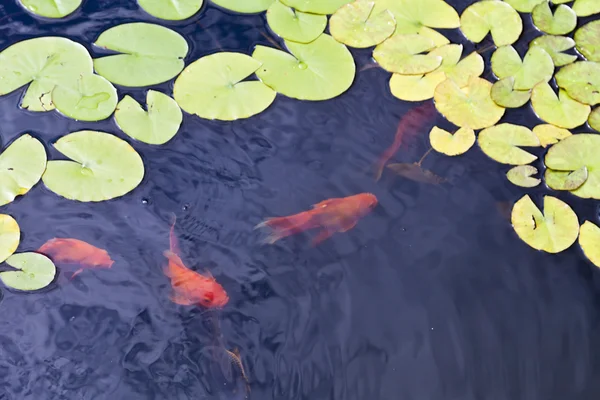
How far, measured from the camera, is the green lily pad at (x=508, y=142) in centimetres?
219

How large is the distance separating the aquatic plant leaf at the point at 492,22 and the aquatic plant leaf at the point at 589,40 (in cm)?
24

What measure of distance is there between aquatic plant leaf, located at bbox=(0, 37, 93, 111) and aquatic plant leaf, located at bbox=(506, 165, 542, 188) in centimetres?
160

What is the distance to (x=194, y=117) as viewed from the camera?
2.22m

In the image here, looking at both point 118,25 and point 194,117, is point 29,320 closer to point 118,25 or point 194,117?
point 194,117

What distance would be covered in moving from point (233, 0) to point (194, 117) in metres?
0.57

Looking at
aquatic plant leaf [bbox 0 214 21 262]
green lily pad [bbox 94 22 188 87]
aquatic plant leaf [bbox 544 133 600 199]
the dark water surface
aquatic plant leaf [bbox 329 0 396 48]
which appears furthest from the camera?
aquatic plant leaf [bbox 329 0 396 48]

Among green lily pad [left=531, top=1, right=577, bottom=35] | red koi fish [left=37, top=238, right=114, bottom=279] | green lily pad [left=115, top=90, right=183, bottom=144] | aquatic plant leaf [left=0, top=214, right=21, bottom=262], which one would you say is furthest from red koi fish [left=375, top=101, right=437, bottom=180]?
aquatic plant leaf [left=0, top=214, right=21, bottom=262]

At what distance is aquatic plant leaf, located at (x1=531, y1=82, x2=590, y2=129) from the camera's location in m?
2.25

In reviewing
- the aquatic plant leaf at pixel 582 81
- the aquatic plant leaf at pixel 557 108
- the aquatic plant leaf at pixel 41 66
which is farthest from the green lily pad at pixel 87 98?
the aquatic plant leaf at pixel 582 81

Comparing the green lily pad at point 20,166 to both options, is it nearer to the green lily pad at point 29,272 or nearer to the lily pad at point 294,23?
the green lily pad at point 29,272

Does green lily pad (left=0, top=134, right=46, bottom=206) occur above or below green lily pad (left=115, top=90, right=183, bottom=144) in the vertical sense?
below

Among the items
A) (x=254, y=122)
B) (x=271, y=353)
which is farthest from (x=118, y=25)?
(x=271, y=353)

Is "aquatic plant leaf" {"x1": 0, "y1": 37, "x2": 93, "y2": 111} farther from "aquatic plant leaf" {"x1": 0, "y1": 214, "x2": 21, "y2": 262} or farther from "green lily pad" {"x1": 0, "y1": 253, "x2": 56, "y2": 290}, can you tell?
"green lily pad" {"x1": 0, "y1": 253, "x2": 56, "y2": 290}

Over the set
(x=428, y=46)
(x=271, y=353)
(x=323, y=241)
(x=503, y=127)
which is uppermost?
(x=428, y=46)
